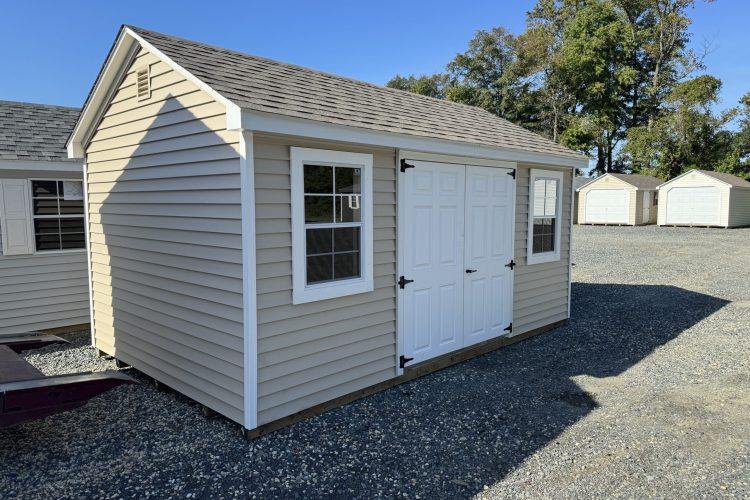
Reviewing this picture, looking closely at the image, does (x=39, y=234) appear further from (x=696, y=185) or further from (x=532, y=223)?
(x=696, y=185)

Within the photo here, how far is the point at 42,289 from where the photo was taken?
6871 millimetres

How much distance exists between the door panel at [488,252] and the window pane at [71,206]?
5.53 m

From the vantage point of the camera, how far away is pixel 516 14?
40.3 metres

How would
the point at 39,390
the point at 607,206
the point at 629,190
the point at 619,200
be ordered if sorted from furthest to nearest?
the point at 607,206 < the point at 619,200 < the point at 629,190 < the point at 39,390

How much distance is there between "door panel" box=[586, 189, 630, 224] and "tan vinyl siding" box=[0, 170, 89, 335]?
27.5 meters

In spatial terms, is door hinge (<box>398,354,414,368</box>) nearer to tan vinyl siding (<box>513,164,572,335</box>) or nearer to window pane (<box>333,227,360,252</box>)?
window pane (<box>333,227,360,252</box>)

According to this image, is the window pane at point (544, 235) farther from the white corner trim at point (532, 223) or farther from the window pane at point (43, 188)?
the window pane at point (43, 188)

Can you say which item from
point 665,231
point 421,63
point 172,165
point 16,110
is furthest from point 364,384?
point 421,63

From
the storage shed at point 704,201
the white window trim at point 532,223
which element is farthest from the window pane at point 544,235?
the storage shed at point 704,201

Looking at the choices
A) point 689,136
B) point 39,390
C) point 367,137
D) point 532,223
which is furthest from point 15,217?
point 689,136

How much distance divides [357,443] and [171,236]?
2497 millimetres

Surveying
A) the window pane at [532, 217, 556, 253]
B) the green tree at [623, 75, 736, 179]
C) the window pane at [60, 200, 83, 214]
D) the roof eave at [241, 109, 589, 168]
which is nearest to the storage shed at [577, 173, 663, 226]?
the green tree at [623, 75, 736, 179]

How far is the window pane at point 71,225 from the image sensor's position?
7062 millimetres

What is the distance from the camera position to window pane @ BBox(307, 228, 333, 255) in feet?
13.9
